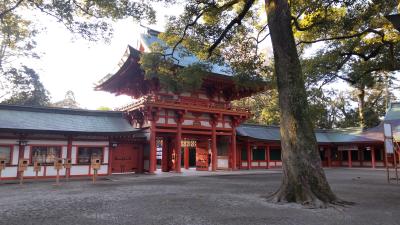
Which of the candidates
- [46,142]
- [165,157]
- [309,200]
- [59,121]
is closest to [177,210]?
[309,200]

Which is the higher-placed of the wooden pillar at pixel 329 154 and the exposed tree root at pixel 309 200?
the wooden pillar at pixel 329 154

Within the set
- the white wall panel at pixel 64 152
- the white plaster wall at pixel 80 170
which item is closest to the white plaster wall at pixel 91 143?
the white wall panel at pixel 64 152

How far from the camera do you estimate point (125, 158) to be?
824 inches

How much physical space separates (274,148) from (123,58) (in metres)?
17.8

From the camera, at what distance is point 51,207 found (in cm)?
827

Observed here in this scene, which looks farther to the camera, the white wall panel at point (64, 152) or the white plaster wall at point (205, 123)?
the white plaster wall at point (205, 123)

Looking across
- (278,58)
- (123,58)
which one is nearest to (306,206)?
(278,58)

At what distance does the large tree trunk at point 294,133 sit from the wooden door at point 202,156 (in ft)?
47.2

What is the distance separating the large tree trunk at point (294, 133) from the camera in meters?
8.98

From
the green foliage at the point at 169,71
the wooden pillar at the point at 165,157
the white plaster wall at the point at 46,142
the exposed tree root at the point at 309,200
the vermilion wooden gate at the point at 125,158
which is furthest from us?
the wooden pillar at the point at 165,157

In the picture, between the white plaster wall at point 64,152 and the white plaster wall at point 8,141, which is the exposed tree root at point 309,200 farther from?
the white plaster wall at point 8,141

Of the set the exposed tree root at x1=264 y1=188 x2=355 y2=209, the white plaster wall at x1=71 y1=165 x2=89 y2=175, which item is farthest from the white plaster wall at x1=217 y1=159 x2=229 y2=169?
the exposed tree root at x1=264 y1=188 x2=355 y2=209

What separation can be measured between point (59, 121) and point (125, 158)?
4957mm

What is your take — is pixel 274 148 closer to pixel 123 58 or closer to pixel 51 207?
pixel 123 58
